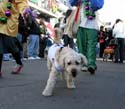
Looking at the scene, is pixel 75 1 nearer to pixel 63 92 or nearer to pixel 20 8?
pixel 20 8

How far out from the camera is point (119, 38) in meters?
19.1

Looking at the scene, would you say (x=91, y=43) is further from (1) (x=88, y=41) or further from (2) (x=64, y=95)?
(2) (x=64, y=95)

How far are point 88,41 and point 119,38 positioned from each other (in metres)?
9.56

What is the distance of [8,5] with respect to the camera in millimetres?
8453

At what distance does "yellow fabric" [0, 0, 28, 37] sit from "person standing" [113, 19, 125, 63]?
10.5 metres

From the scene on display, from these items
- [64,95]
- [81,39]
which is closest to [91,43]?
[81,39]

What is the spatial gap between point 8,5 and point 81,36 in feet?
6.78

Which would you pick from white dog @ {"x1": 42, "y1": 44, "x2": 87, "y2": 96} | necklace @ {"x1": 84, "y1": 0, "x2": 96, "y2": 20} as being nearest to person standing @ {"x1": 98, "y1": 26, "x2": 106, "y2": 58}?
necklace @ {"x1": 84, "y1": 0, "x2": 96, "y2": 20}

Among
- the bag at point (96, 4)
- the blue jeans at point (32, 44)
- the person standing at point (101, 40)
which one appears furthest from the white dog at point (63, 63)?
the person standing at point (101, 40)

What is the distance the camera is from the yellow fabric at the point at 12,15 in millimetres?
8409

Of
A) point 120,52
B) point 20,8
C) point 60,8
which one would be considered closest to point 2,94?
point 20,8

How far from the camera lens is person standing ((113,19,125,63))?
61.6 ft

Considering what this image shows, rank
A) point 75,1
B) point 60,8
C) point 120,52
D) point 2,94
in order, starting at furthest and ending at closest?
point 60,8, point 120,52, point 75,1, point 2,94

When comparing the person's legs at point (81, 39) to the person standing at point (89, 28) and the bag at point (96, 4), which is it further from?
the bag at point (96, 4)
